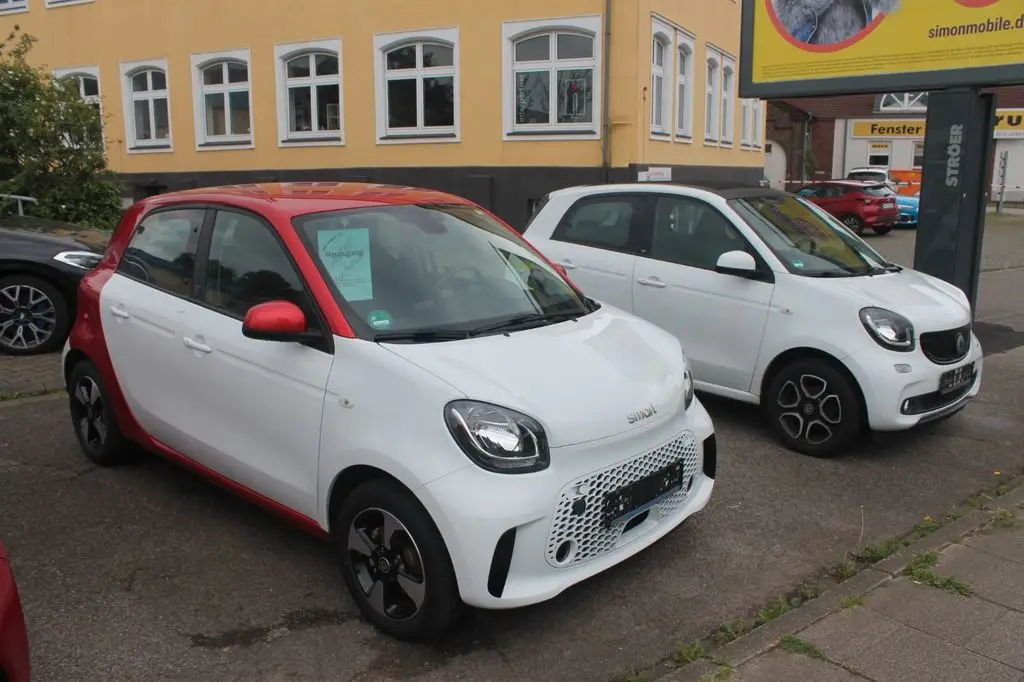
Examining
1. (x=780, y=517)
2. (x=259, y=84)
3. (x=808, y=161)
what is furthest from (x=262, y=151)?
(x=808, y=161)

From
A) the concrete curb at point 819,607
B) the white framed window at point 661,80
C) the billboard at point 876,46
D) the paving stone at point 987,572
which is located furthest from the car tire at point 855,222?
the paving stone at point 987,572

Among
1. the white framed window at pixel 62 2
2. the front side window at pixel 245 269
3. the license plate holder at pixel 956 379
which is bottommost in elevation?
the license plate holder at pixel 956 379

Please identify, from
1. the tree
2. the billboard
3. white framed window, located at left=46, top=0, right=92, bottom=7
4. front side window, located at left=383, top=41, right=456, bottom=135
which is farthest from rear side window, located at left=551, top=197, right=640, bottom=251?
white framed window, located at left=46, top=0, right=92, bottom=7

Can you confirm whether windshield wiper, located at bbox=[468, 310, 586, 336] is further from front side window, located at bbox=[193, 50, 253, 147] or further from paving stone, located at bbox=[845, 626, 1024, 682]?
front side window, located at bbox=[193, 50, 253, 147]

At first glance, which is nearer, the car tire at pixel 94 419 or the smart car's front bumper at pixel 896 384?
the car tire at pixel 94 419

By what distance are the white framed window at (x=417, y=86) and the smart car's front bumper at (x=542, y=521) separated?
14786 mm

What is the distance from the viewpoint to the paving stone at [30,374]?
23.4 feet

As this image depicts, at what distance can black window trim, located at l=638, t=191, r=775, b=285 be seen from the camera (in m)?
5.94

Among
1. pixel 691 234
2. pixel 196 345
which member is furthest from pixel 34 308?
pixel 691 234

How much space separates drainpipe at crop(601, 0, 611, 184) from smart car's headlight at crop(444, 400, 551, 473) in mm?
13235

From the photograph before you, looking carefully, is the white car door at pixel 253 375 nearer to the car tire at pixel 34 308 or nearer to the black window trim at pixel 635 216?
the black window trim at pixel 635 216

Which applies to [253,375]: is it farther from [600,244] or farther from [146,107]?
[146,107]

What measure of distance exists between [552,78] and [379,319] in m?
13.8

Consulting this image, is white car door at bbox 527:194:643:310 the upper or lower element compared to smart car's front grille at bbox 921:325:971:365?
upper
